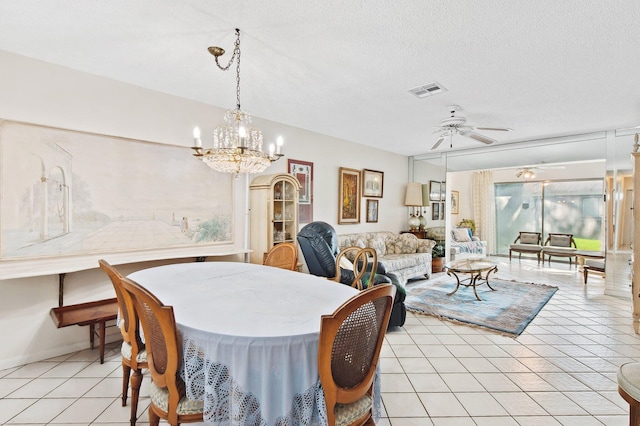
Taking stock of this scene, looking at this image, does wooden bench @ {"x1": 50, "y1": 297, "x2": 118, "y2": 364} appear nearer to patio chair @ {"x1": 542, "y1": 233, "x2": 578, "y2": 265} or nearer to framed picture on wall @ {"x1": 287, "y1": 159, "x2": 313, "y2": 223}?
framed picture on wall @ {"x1": 287, "y1": 159, "x2": 313, "y2": 223}

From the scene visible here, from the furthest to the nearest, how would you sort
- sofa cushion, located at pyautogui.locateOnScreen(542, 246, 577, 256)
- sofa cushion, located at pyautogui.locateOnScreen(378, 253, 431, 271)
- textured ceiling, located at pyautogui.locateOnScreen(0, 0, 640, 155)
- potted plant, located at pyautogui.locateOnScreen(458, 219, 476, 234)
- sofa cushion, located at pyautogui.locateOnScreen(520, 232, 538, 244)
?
potted plant, located at pyautogui.locateOnScreen(458, 219, 476, 234) < sofa cushion, located at pyautogui.locateOnScreen(520, 232, 538, 244) < sofa cushion, located at pyautogui.locateOnScreen(542, 246, 577, 256) < sofa cushion, located at pyautogui.locateOnScreen(378, 253, 431, 271) < textured ceiling, located at pyautogui.locateOnScreen(0, 0, 640, 155)

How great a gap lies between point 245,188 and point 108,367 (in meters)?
2.27

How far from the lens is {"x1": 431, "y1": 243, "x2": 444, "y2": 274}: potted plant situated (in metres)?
6.33

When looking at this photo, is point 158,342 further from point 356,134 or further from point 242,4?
point 356,134

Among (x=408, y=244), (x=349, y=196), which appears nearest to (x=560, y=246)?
(x=408, y=244)

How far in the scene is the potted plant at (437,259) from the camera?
6.33 m

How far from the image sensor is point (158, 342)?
1.47 metres

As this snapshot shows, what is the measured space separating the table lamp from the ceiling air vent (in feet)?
11.9

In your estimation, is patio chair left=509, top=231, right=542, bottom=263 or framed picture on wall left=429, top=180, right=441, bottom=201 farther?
patio chair left=509, top=231, right=542, bottom=263

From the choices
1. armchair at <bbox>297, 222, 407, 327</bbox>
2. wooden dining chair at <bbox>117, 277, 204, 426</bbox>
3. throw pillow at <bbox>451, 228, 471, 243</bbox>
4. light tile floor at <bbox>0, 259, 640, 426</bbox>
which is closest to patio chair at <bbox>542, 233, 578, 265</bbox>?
throw pillow at <bbox>451, 228, 471, 243</bbox>

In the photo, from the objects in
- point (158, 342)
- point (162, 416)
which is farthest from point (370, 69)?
point (162, 416)

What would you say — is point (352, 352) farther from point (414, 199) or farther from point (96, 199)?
point (414, 199)

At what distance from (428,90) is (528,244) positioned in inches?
260

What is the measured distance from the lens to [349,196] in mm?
5520
